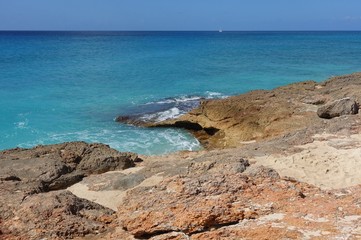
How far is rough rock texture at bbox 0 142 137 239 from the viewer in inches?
253

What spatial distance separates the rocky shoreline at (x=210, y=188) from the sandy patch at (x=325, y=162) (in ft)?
0.09

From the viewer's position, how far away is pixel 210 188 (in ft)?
20.5

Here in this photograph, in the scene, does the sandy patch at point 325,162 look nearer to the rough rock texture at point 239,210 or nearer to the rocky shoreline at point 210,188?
the rocky shoreline at point 210,188

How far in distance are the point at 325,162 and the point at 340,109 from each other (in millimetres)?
6043

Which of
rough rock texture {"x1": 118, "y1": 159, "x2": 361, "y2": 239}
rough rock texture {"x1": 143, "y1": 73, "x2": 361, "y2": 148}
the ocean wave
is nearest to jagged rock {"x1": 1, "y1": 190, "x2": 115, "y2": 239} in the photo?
rough rock texture {"x1": 118, "y1": 159, "x2": 361, "y2": 239}

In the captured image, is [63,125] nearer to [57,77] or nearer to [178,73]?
[57,77]

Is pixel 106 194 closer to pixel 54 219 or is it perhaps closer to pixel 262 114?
pixel 54 219

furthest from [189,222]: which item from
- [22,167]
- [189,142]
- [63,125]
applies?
[63,125]

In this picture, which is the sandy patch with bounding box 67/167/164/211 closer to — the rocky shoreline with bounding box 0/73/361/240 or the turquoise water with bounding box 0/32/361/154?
the rocky shoreline with bounding box 0/73/361/240

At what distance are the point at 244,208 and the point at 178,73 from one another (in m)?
38.0

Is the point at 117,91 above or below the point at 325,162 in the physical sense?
below

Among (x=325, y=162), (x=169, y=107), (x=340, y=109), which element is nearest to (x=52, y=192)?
(x=325, y=162)

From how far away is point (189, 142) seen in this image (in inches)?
752

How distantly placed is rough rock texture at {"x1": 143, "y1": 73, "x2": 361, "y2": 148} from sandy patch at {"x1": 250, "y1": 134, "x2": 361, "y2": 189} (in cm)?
420
